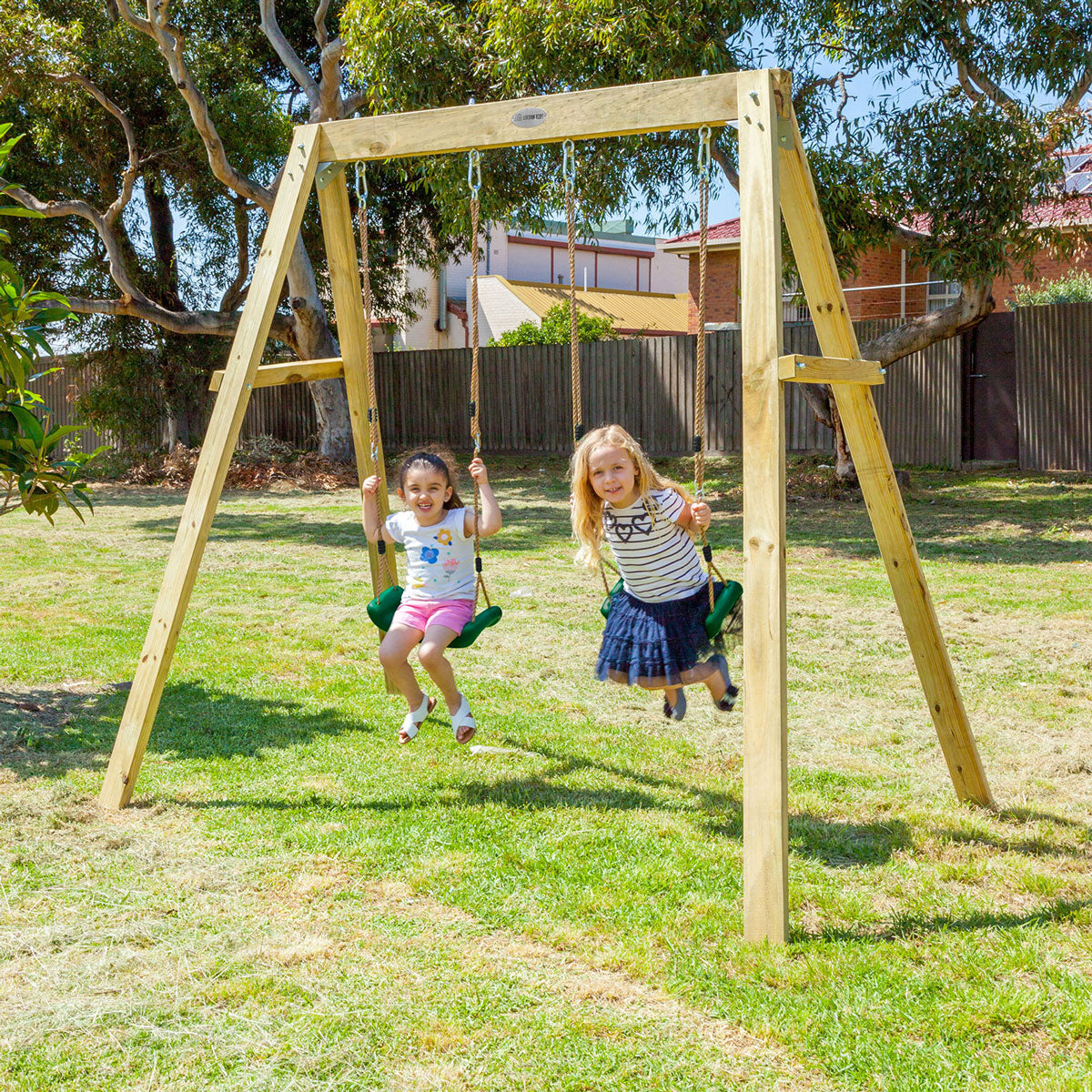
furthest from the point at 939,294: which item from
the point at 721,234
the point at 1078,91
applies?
the point at 1078,91

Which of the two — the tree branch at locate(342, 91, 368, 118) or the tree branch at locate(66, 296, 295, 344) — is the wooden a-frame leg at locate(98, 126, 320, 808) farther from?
the tree branch at locate(66, 296, 295, 344)

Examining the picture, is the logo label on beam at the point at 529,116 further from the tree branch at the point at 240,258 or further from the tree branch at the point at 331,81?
the tree branch at the point at 240,258

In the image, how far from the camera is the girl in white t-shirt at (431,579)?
4691mm

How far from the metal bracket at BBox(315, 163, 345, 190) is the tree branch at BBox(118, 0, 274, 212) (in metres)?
12.1

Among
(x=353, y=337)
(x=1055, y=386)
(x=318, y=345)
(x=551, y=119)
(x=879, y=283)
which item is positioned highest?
(x=879, y=283)

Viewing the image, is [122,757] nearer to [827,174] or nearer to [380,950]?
[380,950]

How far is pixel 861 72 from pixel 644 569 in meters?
9.20

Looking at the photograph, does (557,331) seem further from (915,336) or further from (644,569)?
(644,569)

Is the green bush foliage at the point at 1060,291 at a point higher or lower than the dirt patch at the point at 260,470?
higher

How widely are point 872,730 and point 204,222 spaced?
17.7 m

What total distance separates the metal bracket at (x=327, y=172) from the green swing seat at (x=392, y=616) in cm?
167

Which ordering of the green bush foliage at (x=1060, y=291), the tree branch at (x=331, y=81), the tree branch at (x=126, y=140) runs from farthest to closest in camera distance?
the green bush foliage at (x=1060, y=291) < the tree branch at (x=126, y=140) < the tree branch at (x=331, y=81)

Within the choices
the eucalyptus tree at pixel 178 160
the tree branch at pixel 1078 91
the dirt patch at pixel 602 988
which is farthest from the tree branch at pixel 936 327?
the dirt patch at pixel 602 988

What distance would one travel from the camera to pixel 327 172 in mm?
4570
